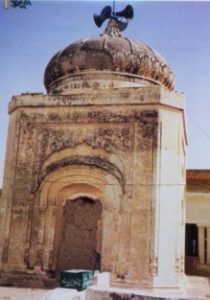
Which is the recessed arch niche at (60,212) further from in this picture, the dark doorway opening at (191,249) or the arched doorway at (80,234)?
the dark doorway opening at (191,249)

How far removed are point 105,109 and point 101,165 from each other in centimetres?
142

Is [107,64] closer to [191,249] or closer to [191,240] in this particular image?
[191,240]

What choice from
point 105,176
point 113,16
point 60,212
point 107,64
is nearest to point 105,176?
point 105,176

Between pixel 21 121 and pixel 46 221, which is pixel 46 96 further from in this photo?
pixel 46 221

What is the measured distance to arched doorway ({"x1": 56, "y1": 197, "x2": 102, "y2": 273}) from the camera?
1152cm

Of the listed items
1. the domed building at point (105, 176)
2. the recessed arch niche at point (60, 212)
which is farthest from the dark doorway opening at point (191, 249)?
the recessed arch niche at point (60, 212)

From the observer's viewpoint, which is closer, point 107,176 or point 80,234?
point 107,176

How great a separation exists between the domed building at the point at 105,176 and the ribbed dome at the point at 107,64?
0.59 ft

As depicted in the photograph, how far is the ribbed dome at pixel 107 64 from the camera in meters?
11.1

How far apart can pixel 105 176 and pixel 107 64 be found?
3348 mm

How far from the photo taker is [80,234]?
11.8 metres

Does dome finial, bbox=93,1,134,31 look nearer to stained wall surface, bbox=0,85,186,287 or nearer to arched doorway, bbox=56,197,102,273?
stained wall surface, bbox=0,85,186,287

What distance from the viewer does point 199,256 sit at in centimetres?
1345

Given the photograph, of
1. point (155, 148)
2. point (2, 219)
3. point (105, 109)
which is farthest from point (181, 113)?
point (2, 219)
